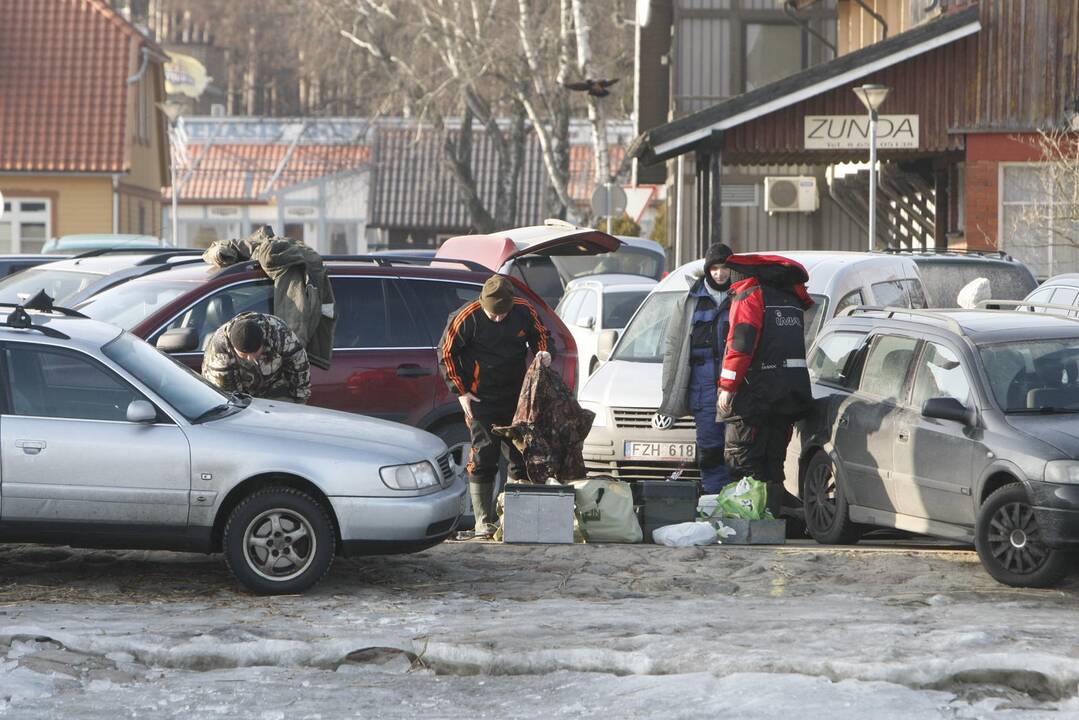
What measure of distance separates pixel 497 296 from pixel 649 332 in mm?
3571

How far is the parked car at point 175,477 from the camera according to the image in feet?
31.7

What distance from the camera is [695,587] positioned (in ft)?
33.8

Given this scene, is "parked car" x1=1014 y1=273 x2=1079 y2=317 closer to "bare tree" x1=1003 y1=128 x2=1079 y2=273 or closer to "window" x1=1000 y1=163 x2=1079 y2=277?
"bare tree" x1=1003 y1=128 x2=1079 y2=273

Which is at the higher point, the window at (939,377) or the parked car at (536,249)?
the parked car at (536,249)

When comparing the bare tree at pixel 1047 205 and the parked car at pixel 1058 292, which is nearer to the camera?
the parked car at pixel 1058 292

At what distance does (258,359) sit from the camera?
11.3 meters

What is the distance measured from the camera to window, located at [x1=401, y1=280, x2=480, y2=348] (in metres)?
13.1

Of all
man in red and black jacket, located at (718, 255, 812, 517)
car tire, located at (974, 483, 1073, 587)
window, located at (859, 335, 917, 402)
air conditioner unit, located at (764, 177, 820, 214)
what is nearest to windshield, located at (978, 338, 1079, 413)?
car tire, located at (974, 483, 1073, 587)

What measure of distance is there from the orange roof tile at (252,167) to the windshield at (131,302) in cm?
4627

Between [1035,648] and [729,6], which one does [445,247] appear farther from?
[729,6]

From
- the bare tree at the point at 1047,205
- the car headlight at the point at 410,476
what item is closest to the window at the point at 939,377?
the car headlight at the point at 410,476

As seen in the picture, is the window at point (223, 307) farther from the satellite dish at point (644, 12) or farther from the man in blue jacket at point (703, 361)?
the satellite dish at point (644, 12)

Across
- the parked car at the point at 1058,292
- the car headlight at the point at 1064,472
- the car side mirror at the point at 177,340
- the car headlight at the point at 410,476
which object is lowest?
the car headlight at the point at 410,476

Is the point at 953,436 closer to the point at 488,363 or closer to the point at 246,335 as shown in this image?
the point at 488,363
